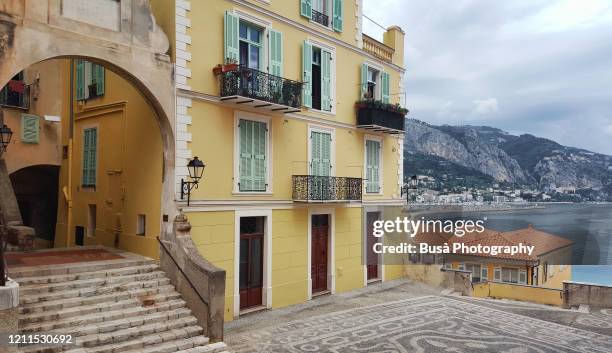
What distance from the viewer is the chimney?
21688 mm

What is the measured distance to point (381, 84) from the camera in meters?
20.5

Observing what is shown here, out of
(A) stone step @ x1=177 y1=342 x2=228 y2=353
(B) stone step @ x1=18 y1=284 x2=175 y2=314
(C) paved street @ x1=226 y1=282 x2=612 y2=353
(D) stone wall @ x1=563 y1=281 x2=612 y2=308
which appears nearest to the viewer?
(B) stone step @ x1=18 y1=284 x2=175 y2=314

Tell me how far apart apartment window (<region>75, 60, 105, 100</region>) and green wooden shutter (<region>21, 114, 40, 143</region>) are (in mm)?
1817

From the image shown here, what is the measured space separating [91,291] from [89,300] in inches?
10.9

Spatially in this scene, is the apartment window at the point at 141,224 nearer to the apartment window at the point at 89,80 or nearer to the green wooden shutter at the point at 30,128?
the apartment window at the point at 89,80

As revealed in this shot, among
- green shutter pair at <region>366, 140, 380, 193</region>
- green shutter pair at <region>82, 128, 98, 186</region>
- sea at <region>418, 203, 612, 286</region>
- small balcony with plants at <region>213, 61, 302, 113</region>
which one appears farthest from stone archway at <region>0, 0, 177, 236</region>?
sea at <region>418, 203, 612, 286</region>

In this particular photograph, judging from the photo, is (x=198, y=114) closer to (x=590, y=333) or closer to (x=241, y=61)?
(x=241, y=61)

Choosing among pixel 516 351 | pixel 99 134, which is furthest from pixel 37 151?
pixel 516 351

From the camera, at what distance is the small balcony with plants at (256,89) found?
13414 millimetres

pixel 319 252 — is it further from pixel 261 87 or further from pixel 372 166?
pixel 261 87

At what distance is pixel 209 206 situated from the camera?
43.5ft

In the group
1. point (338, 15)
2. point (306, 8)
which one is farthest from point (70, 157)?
point (338, 15)

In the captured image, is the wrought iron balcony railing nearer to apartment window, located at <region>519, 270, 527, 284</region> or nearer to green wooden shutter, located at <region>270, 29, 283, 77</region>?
green wooden shutter, located at <region>270, 29, 283, 77</region>

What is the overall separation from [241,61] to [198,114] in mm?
2591
